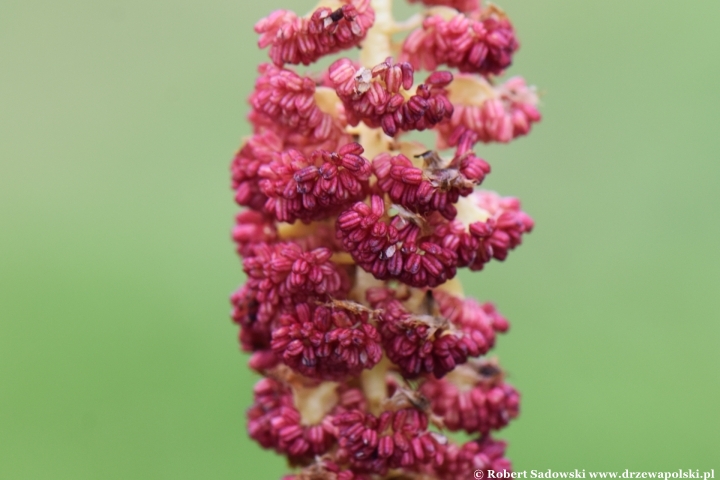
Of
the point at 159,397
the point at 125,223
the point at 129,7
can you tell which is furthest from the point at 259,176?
the point at 129,7

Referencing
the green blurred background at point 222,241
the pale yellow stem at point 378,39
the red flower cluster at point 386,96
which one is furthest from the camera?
the green blurred background at point 222,241

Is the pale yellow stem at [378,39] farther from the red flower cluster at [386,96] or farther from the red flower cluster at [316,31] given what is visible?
the red flower cluster at [386,96]

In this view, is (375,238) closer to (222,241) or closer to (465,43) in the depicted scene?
(465,43)

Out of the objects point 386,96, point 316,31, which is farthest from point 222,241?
point 386,96

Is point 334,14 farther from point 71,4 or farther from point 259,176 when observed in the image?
Result: point 71,4

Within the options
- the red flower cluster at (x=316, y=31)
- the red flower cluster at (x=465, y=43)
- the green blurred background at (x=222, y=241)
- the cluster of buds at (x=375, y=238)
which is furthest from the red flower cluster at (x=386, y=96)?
the green blurred background at (x=222, y=241)

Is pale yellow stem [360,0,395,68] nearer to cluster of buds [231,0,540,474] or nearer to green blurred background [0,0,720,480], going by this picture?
cluster of buds [231,0,540,474]

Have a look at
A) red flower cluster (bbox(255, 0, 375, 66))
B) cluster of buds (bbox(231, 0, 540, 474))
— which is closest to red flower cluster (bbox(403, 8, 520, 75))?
cluster of buds (bbox(231, 0, 540, 474))
